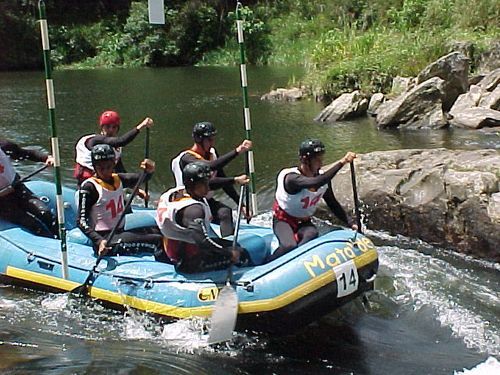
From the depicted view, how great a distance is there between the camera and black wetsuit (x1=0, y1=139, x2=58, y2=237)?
790 cm

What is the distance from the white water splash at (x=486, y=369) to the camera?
216 inches

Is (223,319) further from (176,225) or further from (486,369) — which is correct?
(486,369)

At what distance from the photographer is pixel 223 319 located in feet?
18.9

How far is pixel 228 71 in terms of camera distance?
99.7ft

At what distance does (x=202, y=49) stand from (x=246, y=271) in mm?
30816

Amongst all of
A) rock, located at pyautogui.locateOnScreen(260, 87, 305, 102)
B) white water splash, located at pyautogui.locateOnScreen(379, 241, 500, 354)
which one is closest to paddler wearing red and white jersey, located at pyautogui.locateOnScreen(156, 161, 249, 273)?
white water splash, located at pyautogui.locateOnScreen(379, 241, 500, 354)

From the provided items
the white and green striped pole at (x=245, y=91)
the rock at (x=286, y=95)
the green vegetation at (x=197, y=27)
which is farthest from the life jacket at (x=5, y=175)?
the green vegetation at (x=197, y=27)

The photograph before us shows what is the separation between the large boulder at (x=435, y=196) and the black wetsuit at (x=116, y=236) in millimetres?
2965

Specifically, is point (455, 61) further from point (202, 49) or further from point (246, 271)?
point (202, 49)

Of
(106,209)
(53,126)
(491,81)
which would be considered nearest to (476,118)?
(491,81)

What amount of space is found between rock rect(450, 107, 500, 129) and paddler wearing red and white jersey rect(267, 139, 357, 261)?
8.20 metres

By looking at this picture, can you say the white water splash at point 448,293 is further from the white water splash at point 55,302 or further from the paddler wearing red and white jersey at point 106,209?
the white water splash at point 55,302

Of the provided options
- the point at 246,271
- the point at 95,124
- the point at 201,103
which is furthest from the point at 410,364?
the point at 201,103

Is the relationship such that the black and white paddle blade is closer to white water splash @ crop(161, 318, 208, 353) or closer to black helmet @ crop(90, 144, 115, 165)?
white water splash @ crop(161, 318, 208, 353)
